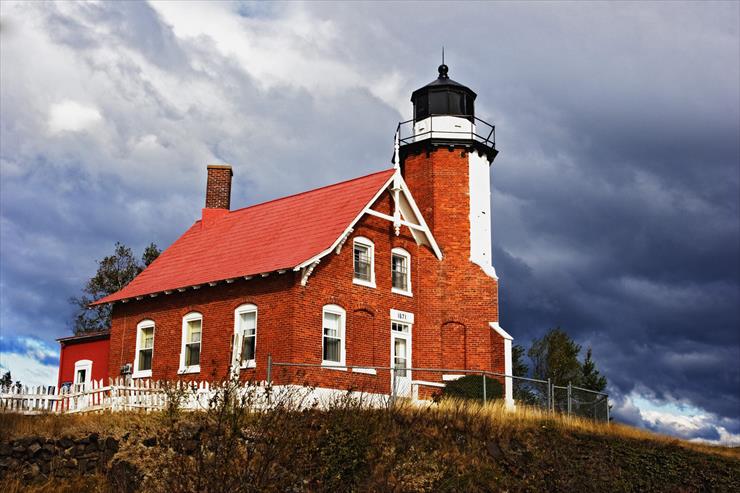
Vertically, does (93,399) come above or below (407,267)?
below

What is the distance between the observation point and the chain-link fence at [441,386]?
23.4 meters

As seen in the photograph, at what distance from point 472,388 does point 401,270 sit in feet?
16.1

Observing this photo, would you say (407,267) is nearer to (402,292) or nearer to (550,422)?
(402,292)

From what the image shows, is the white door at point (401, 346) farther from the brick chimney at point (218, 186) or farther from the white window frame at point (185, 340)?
the brick chimney at point (218, 186)

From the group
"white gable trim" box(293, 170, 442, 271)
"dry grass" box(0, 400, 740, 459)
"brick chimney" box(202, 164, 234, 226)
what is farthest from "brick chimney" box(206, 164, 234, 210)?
"dry grass" box(0, 400, 740, 459)

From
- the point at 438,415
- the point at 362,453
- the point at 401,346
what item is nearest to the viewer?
the point at 362,453

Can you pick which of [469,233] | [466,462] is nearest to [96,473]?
[466,462]

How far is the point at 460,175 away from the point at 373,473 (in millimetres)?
16122

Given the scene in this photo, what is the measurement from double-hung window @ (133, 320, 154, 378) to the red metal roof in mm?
1164

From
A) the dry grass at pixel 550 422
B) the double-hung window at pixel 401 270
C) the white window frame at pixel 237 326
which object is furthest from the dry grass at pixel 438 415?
the double-hung window at pixel 401 270

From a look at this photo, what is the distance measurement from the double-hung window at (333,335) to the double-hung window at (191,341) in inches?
174

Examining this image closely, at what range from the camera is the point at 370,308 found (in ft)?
87.2

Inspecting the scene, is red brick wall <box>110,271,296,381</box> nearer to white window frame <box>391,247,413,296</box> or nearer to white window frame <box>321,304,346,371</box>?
white window frame <box>321,304,346,371</box>

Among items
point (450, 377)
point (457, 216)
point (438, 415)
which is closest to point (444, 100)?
point (457, 216)
